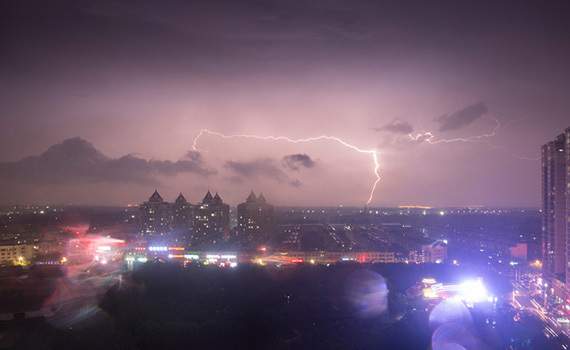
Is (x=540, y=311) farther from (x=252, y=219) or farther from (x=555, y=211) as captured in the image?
(x=252, y=219)

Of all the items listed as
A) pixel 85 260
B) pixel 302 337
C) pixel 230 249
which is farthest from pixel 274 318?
pixel 85 260

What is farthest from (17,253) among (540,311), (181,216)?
(540,311)

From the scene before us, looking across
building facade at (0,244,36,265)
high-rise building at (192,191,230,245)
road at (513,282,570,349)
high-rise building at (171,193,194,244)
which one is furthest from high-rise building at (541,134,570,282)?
building facade at (0,244,36,265)

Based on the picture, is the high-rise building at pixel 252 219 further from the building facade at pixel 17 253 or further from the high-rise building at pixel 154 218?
the building facade at pixel 17 253

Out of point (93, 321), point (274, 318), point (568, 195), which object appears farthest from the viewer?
point (568, 195)

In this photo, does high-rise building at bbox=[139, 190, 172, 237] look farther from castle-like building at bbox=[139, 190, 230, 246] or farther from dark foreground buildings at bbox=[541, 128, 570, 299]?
dark foreground buildings at bbox=[541, 128, 570, 299]

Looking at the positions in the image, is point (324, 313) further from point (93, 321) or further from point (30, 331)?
point (30, 331)

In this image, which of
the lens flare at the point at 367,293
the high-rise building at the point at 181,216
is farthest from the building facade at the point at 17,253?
the lens flare at the point at 367,293
